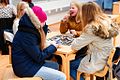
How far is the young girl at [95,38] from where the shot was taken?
7.96 ft

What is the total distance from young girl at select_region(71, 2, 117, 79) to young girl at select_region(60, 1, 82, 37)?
71 centimetres

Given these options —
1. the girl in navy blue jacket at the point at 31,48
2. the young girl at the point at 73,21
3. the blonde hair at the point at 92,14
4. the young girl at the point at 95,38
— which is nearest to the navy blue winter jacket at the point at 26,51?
the girl in navy blue jacket at the point at 31,48

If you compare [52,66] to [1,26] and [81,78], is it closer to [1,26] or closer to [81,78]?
[81,78]

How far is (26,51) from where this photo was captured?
7.09 ft

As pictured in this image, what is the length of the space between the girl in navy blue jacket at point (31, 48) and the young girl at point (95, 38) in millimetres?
392

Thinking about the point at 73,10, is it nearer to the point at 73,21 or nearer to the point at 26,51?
the point at 73,21

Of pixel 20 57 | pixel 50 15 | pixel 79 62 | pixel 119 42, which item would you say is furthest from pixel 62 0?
pixel 20 57

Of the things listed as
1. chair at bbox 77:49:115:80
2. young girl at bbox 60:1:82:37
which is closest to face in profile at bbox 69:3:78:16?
young girl at bbox 60:1:82:37

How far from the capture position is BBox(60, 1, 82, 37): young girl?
10.8 feet

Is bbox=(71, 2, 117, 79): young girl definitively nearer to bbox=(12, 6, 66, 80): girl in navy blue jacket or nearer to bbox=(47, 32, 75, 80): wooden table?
bbox=(47, 32, 75, 80): wooden table

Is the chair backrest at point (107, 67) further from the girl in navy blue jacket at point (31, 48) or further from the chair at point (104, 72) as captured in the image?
the girl in navy blue jacket at point (31, 48)

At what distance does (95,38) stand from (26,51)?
2.54ft

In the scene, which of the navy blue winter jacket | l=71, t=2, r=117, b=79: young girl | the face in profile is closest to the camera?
the navy blue winter jacket

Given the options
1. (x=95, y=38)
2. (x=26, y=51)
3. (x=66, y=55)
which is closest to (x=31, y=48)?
(x=26, y=51)
